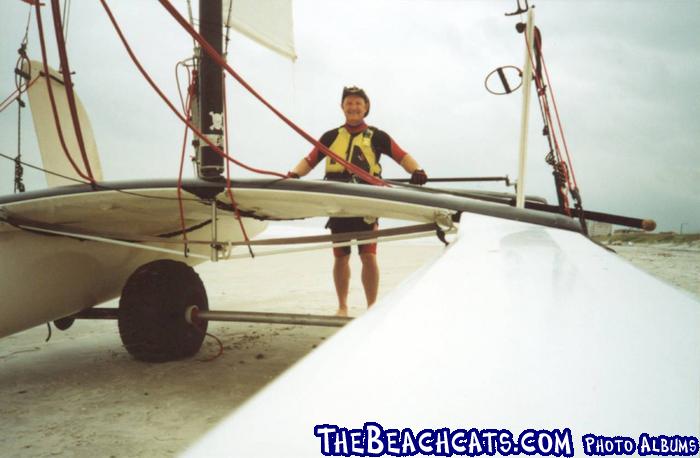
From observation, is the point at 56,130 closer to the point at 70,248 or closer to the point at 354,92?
the point at 70,248

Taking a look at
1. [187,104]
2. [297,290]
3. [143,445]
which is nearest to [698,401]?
[143,445]

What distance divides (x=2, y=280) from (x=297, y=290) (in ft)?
10.5

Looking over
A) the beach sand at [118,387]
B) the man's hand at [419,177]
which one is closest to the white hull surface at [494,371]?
the beach sand at [118,387]

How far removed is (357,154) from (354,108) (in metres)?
0.32

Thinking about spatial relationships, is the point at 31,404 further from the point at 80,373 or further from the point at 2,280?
the point at 2,280

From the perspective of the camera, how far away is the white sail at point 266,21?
330cm

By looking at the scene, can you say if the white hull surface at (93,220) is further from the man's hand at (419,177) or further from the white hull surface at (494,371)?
the white hull surface at (494,371)

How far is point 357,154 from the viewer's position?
115 inches

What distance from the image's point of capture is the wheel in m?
2.39

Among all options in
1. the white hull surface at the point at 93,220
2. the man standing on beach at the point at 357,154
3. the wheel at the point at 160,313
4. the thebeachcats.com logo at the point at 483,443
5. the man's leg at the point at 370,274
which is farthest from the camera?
the man's leg at the point at 370,274

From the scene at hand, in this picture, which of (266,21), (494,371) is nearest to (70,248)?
(266,21)

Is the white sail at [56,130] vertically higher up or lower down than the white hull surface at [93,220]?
higher up

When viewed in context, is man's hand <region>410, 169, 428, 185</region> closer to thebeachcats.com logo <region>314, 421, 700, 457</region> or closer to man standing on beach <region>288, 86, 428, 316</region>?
man standing on beach <region>288, 86, 428, 316</region>

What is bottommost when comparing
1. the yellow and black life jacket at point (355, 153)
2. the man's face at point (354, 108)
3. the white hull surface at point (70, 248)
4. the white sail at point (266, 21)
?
the white hull surface at point (70, 248)
